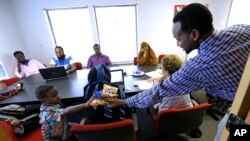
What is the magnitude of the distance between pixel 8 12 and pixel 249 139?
4.54 meters

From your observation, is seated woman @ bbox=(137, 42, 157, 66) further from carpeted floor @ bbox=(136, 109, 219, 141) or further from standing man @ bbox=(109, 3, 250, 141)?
standing man @ bbox=(109, 3, 250, 141)

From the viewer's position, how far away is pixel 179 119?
1349 millimetres

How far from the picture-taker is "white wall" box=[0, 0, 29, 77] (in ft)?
10.1

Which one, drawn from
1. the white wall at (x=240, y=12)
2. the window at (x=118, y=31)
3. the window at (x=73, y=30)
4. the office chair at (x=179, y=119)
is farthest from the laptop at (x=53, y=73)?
the white wall at (x=240, y=12)

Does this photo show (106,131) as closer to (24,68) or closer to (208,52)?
(208,52)

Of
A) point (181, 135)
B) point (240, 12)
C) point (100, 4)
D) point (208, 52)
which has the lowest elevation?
point (181, 135)

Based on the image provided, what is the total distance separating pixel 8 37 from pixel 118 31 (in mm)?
2587

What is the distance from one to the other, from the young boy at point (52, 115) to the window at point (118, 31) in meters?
2.76

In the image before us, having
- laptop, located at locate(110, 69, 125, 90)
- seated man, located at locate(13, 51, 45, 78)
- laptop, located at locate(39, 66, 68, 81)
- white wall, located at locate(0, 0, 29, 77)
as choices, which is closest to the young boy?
laptop, located at locate(110, 69, 125, 90)

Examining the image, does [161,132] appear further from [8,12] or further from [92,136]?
[8,12]

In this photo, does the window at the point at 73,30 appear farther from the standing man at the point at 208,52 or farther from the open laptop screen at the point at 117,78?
the standing man at the point at 208,52

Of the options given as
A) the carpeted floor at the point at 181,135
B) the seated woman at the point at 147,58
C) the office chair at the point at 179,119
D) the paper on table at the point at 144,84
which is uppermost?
the seated woman at the point at 147,58

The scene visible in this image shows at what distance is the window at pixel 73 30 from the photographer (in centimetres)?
365

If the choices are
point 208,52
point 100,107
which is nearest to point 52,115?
point 100,107
